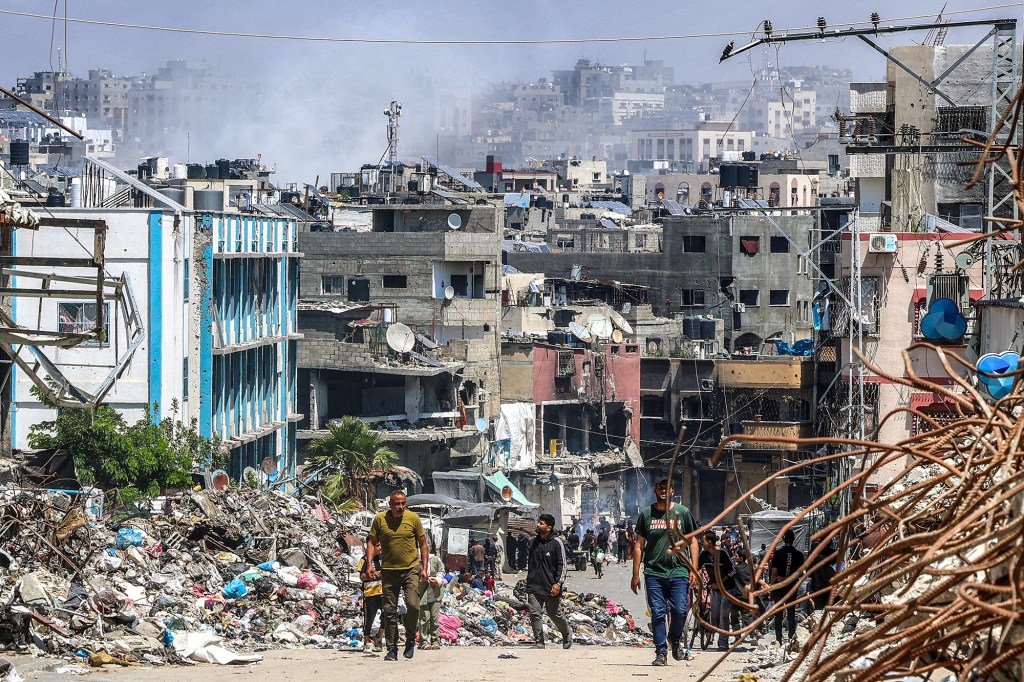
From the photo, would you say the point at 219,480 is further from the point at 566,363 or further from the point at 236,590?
the point at 566,363

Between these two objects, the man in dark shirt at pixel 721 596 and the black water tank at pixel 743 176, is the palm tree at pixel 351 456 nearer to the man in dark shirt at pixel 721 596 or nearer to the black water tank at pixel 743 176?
the man in dark shirt at pixel 721 596

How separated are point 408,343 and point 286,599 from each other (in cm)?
3362

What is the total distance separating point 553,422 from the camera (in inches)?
2272

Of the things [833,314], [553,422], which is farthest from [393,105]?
[833,314]

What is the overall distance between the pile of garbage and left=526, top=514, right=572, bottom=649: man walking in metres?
1.70

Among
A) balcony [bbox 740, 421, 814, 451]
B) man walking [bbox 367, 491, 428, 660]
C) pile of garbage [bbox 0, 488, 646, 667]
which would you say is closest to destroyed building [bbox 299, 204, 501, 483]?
balcony [bbox 740, 421, 814, 451]

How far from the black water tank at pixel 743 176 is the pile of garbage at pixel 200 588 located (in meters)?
67.3

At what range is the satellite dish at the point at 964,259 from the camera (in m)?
30.6

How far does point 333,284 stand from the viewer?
202 ft

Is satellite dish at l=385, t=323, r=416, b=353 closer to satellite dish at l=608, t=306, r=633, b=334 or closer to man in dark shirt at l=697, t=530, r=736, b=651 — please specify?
satellite dish at l=608, t=306, r=633, b=334

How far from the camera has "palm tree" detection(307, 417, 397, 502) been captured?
128 ft

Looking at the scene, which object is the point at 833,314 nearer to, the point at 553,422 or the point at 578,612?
the point at 553,422

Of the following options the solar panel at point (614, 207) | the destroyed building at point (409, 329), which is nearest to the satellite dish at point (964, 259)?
the destroyed building at point (409, 329)

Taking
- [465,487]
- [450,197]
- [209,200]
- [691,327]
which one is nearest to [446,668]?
[465,487]
